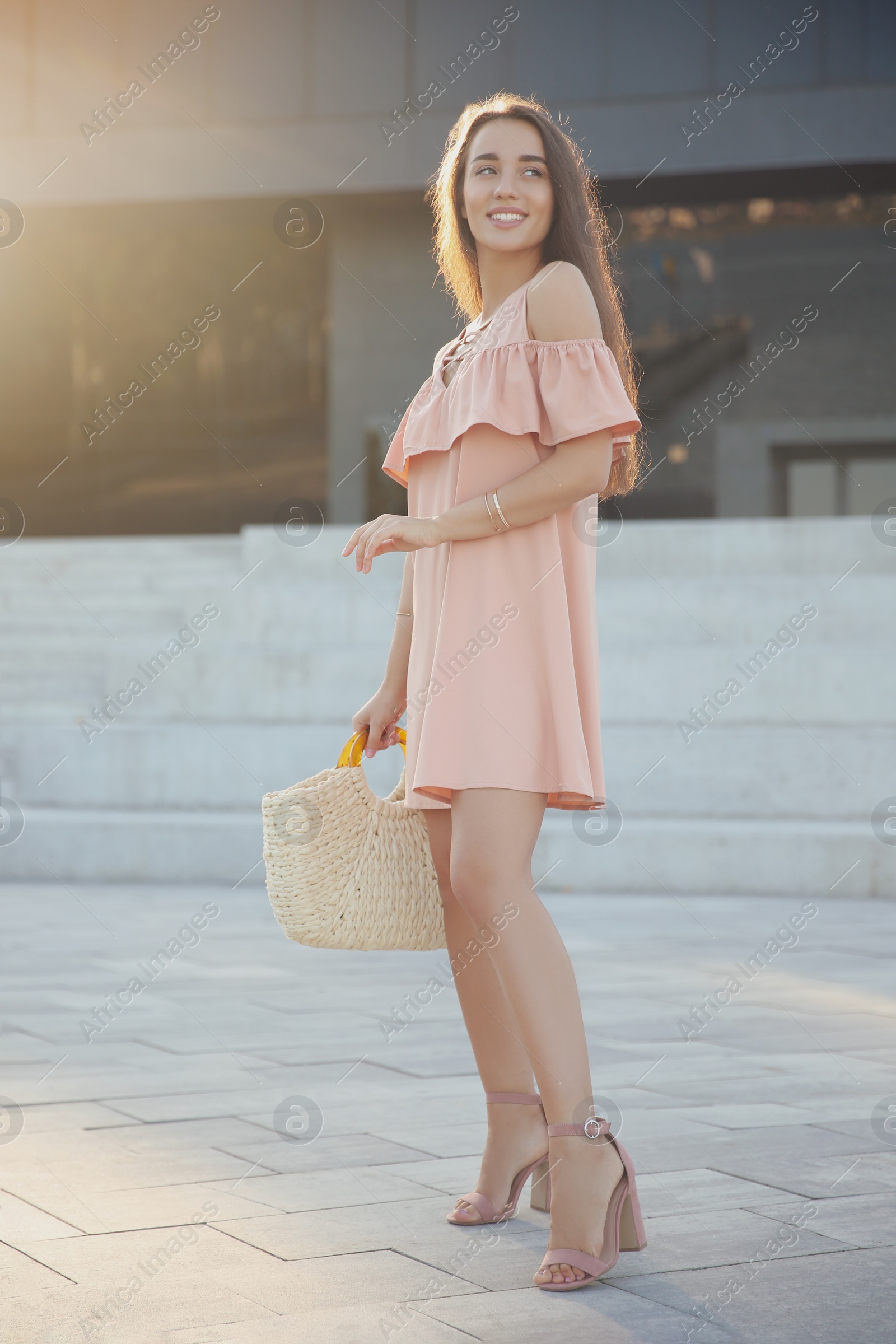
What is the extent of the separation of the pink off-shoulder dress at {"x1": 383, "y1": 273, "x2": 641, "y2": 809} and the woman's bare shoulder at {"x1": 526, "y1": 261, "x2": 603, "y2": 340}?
0.02 m

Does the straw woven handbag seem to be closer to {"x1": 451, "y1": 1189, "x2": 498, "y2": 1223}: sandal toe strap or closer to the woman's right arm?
the woman's right arm

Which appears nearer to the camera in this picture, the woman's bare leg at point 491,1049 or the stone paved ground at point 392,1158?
the stone paved ground at point 392,1158

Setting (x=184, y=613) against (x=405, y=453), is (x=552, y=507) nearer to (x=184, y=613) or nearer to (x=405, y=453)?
(x=405, y=453)

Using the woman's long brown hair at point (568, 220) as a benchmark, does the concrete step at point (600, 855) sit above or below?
below

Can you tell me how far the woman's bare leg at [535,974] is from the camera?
8.20 ft

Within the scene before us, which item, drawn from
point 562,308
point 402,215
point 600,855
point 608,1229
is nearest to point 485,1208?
point 608,1229

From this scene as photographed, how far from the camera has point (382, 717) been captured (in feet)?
9.98

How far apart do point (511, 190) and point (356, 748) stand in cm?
111

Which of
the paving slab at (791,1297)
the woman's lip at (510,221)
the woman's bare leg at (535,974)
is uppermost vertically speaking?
the woman's lip at (510,221)

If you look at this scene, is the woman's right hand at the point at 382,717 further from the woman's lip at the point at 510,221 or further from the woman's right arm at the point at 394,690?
the woman's lip at the point at 510,221

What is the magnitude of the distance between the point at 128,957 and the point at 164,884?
2.39m

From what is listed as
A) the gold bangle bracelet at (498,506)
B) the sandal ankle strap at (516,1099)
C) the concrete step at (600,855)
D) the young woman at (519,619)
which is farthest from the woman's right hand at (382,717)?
the concrete step at (600,855)

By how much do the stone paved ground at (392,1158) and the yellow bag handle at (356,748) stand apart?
33.6 inches

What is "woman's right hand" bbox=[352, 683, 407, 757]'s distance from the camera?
3.04 meters
